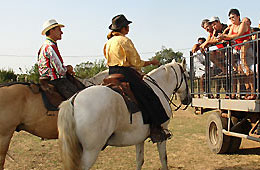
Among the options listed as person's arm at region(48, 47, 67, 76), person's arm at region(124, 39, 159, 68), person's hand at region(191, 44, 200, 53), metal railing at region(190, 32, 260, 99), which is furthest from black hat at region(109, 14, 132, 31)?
person's hand at region(191, 44, 200, 53)

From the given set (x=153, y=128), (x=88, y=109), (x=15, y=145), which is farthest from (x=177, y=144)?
(x=88, y=109)

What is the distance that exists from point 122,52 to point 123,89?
0.61 m

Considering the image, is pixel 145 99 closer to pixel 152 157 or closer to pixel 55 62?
pixel 55 62

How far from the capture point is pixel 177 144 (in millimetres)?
8500

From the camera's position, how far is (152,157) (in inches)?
278

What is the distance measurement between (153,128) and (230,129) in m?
2.90

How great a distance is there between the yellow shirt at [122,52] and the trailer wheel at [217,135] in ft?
11.5

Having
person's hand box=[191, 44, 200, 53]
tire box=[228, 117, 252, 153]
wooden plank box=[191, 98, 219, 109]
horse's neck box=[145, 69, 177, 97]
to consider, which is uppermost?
person's hand box=[191, 44, 200, 53]

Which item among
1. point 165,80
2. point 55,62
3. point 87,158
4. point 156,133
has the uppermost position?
point 55,62

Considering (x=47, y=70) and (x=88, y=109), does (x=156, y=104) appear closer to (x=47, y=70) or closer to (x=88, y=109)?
(x=88, y=109)

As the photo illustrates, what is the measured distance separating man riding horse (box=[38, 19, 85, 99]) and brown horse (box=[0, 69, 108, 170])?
411 mm

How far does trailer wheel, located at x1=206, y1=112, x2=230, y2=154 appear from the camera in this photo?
22.9 ft

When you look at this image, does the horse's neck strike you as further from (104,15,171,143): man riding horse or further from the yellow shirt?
the yellow shirt

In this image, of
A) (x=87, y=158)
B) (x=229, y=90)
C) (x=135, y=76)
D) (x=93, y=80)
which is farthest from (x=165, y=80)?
(x=87, y=158)
